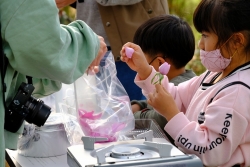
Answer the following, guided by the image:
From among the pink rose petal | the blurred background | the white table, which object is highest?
the pink rose petal

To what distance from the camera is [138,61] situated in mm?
1799

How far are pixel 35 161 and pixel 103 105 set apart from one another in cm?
30

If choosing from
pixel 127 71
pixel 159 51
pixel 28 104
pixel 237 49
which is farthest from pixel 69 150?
pixel 127 71

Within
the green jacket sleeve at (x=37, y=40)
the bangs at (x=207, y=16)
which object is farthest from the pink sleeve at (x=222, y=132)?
the green jacket sleeve at (x=37, y=40)

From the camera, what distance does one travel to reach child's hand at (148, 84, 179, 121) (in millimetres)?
1597

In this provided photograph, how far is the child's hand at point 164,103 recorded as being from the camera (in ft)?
5.24

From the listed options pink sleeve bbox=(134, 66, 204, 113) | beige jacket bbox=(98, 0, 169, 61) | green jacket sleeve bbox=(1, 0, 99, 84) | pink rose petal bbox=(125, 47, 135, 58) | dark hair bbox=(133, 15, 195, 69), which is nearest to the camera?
green jacket sleeve bbox=(1, 0, 99, 84)

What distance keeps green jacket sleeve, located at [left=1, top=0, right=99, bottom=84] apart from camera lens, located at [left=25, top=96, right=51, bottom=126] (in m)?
0.11

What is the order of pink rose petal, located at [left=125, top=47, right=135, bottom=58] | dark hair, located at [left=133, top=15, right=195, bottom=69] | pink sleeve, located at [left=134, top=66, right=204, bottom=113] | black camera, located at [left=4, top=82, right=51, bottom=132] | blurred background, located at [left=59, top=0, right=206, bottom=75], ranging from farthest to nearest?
blurred background, located at [left=59, top=0, right=206, bottom=75]
dark hair, located at [left=133, top=15, right=195, bottom=69]
pink sleeve, located at [left=134, top=66, right=204, bottom=113]
pink rose petal, located at [left=125, top=47, right=135, bottom=58]
black camera, located at [left=4, top=82, right=51, bottom=132]

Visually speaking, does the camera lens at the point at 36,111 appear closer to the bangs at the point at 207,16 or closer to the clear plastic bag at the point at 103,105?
the clear plastic bag at the point at 103,105

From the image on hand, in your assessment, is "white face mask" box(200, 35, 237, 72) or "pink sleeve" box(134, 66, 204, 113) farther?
"pink sleeve" box(134, 66, 204, 113)

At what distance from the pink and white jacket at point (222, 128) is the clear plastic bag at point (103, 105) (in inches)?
6.9

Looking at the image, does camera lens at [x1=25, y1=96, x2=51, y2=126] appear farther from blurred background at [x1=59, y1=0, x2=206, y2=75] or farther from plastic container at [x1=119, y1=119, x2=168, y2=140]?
blurred background at [x1=59, y1=0, x2=206, y2=75]

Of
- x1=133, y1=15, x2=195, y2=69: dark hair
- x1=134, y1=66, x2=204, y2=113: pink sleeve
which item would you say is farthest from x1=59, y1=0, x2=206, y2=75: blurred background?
x1=134, y1=66, x2=204, y2=113: pink sleeve
